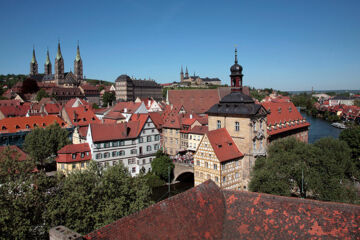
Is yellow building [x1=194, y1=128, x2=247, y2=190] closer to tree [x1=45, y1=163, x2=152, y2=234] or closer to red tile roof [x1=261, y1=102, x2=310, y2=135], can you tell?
red tile roof [x1=261, y1=102, x2=310, y2=135]

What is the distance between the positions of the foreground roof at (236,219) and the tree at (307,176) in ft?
42.1

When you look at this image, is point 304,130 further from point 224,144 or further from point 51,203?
point 51,203

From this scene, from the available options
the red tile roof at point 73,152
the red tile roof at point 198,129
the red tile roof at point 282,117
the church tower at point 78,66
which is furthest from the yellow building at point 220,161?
the church tower at point 78,66

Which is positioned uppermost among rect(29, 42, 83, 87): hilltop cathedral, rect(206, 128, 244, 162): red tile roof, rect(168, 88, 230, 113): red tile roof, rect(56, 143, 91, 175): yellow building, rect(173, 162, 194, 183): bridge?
rect(29, 42, 83, 87): hilltop cathedral

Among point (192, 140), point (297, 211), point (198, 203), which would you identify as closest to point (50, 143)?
point (192, 140)

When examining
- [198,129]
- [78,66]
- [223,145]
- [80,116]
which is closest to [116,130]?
[198,129]

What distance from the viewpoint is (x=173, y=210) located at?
13.8 metres

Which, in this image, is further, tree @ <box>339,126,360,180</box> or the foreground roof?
tree @ <box>339,126,360,180</box>

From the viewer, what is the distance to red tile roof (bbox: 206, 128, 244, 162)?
35000mm

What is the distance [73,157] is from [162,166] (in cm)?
1230

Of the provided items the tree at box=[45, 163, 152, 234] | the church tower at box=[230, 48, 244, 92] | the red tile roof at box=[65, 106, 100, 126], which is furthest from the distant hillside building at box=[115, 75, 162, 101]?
the tree at box=[45, 163, 152, 234]

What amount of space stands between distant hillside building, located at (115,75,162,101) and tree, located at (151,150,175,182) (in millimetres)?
99907

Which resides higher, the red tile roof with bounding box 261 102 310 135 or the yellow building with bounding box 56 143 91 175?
the red tile roof with bounding box 261 102 310 135

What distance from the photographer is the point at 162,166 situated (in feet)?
147
